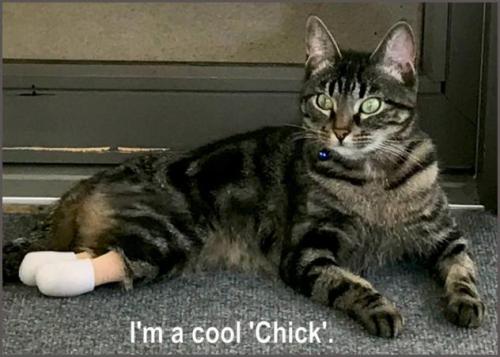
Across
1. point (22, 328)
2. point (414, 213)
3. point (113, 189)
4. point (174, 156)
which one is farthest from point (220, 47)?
point (22, 328)

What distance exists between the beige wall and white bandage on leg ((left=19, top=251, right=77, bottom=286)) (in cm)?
65

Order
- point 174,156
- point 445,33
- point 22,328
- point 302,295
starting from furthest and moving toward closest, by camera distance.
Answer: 1. point 445,33
2. point 174,156
3. point 302,295
4. point 22,328

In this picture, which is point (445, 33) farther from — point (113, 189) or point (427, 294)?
point (113, 189)

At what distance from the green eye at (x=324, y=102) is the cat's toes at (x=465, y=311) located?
0.42 metres

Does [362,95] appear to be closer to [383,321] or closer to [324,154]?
[324,154]

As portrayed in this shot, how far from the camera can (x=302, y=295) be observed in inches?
69.2

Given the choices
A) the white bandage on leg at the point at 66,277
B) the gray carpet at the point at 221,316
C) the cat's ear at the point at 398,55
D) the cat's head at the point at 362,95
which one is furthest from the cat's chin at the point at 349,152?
the white bandage on leg at the point at 66,277

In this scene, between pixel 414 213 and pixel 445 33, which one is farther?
pixel 445 33

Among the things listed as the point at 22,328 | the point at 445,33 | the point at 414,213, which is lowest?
the point at 22,328

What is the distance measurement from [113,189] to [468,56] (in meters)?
0.92

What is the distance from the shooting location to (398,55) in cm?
175

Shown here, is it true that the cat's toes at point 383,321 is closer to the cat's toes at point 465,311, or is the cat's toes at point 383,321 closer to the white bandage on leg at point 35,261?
the cat's toes at point 465,311

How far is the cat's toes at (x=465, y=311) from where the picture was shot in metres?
→ 1.62

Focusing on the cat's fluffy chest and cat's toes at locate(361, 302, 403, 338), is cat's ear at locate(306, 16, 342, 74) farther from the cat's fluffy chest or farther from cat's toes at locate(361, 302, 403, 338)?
cat's toes at locate(361, 302, 403, 338)
